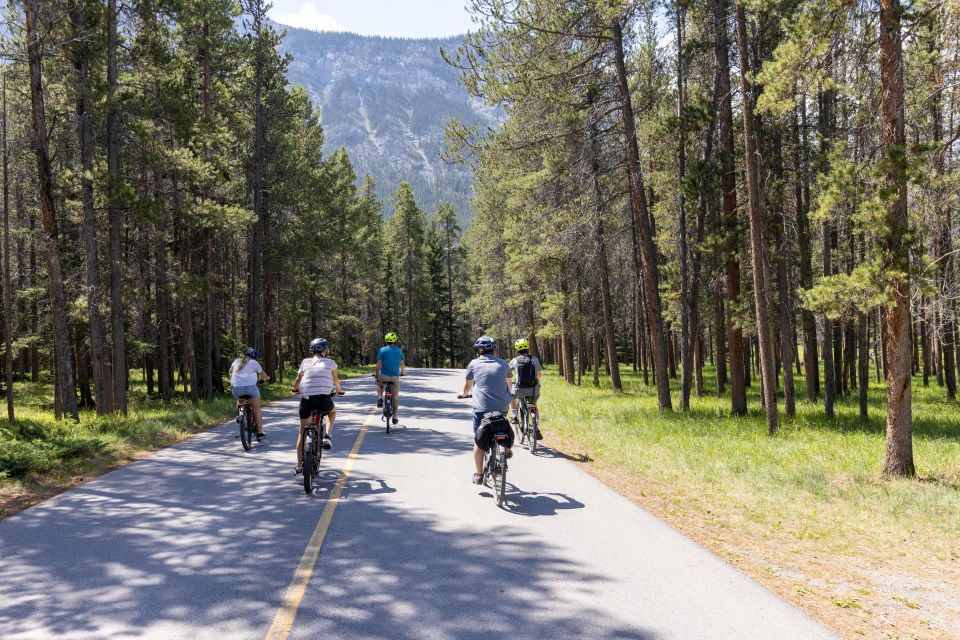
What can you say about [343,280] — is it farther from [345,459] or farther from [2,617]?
[2,617]

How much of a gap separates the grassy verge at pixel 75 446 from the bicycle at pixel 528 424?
729cm

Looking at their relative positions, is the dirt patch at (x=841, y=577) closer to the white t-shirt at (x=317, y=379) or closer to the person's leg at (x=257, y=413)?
the white t-shirt at (x=317, y=379)

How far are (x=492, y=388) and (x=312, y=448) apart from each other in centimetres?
255

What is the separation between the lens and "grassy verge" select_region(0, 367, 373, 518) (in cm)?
868

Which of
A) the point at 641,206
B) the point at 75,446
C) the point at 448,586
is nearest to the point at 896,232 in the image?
the point at 641,206

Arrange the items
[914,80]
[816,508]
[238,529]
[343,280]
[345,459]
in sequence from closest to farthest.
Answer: [238,529], [816,508], [345,459], [914,80], [343,280]

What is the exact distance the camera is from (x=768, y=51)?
15516mm

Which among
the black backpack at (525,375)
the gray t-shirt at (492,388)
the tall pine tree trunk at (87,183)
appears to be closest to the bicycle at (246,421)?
the black backpack at (525,375)

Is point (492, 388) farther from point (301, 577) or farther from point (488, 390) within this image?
point (301, 577)

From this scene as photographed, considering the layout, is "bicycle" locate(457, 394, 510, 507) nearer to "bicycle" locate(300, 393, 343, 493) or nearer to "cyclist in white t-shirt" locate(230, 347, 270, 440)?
"bicycle" locate(300, 393, 343, 493)

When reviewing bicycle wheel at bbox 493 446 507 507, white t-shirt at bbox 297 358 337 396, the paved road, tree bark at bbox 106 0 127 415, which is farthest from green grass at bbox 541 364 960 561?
tree bark at bbox 106 0 127 415

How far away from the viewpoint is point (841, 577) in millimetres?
5500

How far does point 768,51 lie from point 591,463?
11.8 m

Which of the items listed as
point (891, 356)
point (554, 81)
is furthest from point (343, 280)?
point (891, 356)
